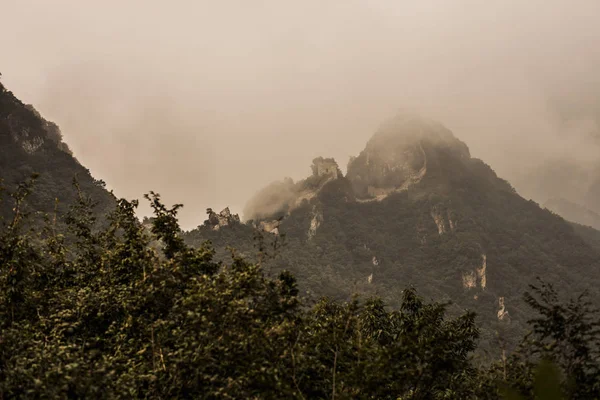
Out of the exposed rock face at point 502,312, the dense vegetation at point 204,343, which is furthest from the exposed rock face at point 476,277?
the dense vegetation at point 204,343

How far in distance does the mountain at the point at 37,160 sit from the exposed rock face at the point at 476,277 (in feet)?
466

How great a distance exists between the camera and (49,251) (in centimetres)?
1966

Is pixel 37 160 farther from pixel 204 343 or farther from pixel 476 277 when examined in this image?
pixel 476 277

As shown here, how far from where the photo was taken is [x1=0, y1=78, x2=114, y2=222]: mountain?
301ft

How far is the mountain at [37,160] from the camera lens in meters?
91.8

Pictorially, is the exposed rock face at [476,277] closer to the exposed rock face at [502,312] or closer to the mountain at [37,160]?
the exposed rock face at [502,312]

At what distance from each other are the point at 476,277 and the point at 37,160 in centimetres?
16311

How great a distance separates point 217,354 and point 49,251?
1187 cm

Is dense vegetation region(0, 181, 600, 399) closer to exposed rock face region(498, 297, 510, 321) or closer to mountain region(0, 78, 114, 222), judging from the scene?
mountain region(0, 78, 114, 222)

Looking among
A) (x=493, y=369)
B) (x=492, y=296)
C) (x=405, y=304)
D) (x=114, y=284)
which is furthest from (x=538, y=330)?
(x=492, y=296)

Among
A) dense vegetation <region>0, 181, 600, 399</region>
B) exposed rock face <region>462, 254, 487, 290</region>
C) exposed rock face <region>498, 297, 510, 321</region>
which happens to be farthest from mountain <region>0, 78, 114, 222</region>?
exposed rock face <region>462, 254, 487, 290</region>

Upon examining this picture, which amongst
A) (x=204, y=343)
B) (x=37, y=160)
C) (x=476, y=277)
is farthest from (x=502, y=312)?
(x=204, y=343)

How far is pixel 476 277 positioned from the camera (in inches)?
7121

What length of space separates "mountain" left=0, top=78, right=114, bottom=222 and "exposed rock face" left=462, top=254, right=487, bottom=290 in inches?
5593
